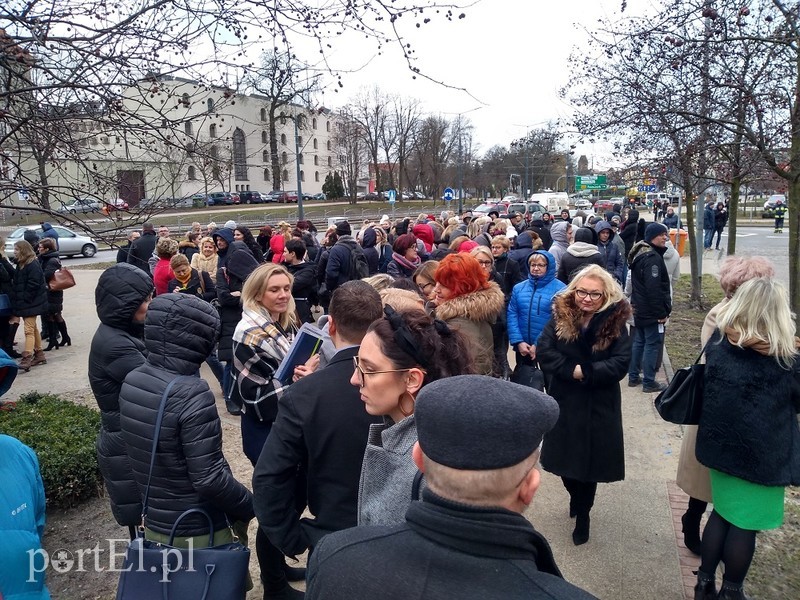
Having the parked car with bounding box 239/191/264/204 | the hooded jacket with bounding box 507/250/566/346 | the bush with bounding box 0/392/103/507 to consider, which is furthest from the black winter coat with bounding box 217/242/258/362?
the parked car with bounding box 239/191/264/204

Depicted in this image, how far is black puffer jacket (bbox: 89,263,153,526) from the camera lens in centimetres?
330

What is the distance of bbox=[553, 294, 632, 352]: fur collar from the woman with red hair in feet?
1.86

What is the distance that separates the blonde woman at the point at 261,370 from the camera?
332 centimetres

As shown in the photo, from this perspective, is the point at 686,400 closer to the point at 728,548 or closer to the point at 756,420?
the point at 756,420

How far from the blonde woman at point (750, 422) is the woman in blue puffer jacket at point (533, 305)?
2.14m

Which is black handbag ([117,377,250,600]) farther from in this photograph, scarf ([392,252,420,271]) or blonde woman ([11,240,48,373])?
blonde woman ([11,240,48,373])

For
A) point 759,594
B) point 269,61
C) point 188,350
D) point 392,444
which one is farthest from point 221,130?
point 759,594

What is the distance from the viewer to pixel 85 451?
4527 mm

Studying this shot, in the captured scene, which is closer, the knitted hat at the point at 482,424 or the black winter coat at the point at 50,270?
the knitted hat at the point at 482,424

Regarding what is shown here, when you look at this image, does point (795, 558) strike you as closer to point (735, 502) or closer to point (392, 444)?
point (735, 502)

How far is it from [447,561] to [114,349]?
2.83m

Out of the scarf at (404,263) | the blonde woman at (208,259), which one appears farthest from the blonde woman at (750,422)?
the blonde woman at (208,259)

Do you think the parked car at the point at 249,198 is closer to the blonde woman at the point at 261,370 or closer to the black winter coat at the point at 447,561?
the blonde woman at the point at 261,370

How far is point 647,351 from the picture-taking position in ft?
22.6
